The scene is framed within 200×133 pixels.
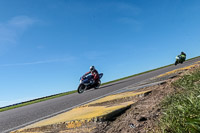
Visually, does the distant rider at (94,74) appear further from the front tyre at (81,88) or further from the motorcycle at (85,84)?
the front tyre at (81,88)

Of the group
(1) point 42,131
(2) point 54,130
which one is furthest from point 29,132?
(2) point 54,130

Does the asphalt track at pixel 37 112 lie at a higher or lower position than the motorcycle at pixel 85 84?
lower

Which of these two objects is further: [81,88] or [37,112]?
[81,88]

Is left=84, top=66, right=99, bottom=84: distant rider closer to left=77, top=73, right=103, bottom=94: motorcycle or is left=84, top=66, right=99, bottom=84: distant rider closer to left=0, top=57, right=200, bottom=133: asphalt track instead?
left=77, top=73, right=103, bottom=94: motorcycle

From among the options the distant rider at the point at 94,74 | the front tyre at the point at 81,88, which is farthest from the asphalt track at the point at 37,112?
the distant rider at the point at 94,74

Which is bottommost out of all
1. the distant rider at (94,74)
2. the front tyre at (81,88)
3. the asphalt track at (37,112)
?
the asphalt track at (37,112)

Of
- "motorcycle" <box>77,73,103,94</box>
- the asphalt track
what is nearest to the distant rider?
"motorcycle" <box>77,73,103,94</box>

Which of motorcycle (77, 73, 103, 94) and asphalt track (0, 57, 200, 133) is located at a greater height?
motorcycle (77, 73, 103, 94)

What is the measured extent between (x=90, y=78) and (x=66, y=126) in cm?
1068

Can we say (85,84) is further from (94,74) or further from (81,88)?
(94,74)

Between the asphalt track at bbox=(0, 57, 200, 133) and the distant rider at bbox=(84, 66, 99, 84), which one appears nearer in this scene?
the asphalt track at bbox=(0, 57, 200, 133)

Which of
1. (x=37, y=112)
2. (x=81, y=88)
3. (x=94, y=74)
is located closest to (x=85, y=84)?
(x=81, y=88)

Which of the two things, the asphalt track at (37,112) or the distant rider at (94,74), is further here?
the distant rider at (94,74)

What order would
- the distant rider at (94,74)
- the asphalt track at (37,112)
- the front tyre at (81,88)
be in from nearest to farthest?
1. the asphalt track at (37,112)
2. the front tyre at (81,88)
3. the distant rider at (94,74)
